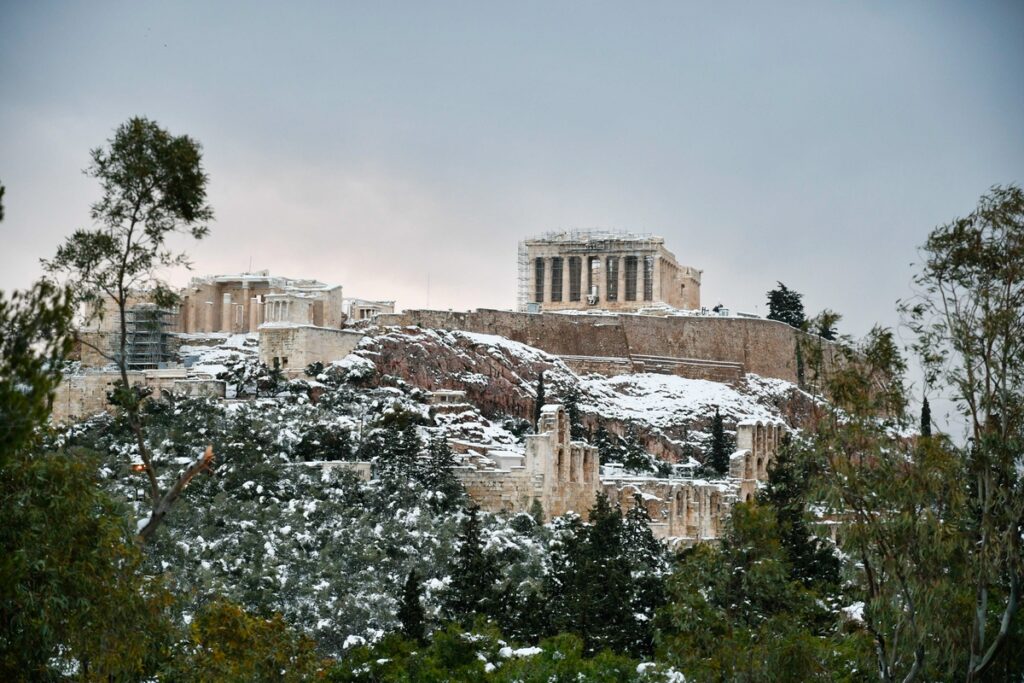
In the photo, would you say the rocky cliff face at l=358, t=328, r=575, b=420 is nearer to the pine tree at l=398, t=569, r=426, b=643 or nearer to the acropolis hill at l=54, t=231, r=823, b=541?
the acropolis hill at l=54, t=231, r=823, b=541

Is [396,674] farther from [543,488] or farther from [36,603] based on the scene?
[543,488]

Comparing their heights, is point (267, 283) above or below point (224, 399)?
above

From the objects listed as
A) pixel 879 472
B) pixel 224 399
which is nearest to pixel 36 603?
pixel 879 472

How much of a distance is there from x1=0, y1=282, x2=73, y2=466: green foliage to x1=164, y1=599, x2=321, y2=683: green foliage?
627 centimetres

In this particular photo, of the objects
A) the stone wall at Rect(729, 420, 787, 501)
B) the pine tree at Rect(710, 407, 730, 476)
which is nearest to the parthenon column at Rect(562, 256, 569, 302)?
the pine tree at Rect(710, 407, 730, 476)

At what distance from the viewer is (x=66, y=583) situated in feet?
83.3

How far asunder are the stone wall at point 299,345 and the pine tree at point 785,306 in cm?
2975

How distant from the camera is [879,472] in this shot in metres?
29.0

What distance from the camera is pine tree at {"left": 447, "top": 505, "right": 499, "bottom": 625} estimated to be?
→ 4316 centimetres

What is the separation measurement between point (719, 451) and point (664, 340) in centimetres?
1506

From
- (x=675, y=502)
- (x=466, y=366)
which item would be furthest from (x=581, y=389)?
(x=675, y=502)

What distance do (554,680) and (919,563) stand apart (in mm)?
9077

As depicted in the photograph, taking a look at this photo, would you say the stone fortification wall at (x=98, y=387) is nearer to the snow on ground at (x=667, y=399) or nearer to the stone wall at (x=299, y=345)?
the stone wall at (x=299, y=345)

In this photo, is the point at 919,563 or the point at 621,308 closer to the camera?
the point at 919,563
